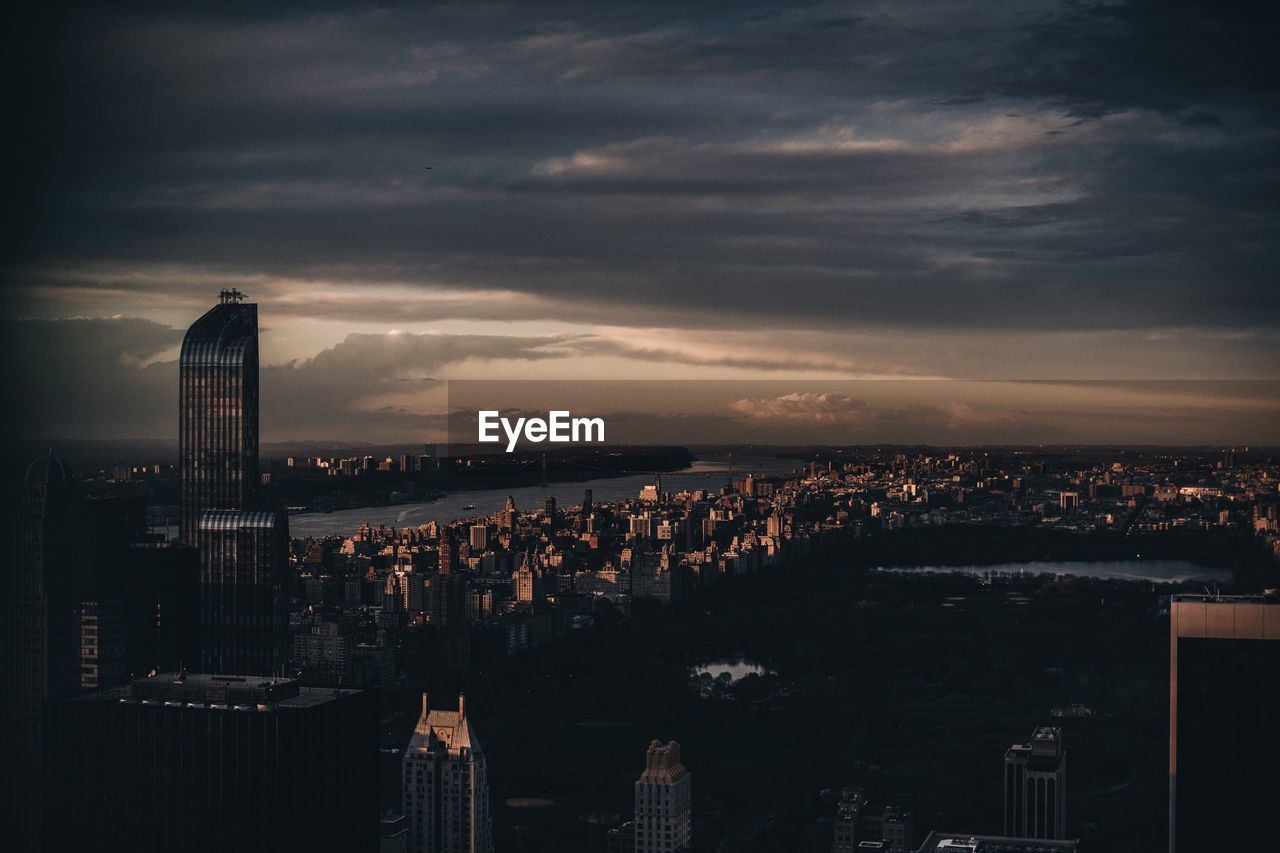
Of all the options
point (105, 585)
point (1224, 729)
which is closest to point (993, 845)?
point (1224, 729)

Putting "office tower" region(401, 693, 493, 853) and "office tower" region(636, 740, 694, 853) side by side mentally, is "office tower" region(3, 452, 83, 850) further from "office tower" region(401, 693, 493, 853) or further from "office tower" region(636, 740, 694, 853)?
"office tower" region(636, 740, 694, 853)

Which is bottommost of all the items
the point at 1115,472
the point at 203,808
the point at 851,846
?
the point at 851,846

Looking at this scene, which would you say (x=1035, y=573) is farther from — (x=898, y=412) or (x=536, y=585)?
(x=536, y=585)

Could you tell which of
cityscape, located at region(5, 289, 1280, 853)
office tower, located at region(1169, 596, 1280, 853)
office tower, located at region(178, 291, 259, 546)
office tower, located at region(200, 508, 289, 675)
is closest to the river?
cityscape, located at region(5, 289, 1280, 853)

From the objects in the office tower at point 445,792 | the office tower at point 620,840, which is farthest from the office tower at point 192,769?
the office tower at point 620,840

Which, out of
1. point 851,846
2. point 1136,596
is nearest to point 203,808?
point 851,846

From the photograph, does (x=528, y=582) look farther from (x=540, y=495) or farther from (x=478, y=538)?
(x=540, y=495)
